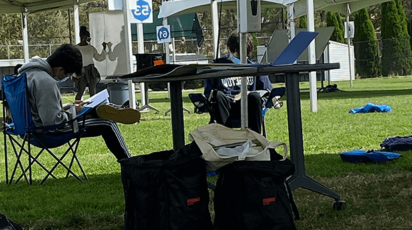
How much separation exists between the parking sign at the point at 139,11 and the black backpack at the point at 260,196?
784 centimetres

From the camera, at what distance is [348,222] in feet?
10.7

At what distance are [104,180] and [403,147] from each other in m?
2.55

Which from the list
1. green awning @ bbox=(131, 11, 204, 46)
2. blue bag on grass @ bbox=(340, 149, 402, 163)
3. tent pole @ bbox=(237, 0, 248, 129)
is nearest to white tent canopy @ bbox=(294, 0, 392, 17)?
blue bag on grass @ bbox=(340, 149, 402, 163)

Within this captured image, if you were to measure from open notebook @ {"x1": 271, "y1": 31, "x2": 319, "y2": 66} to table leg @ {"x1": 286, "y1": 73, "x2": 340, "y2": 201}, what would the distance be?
0.08m

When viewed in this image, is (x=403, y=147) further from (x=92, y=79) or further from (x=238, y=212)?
(x=92, y=79)

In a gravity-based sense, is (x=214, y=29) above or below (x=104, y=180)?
above

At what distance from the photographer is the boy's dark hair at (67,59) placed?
4766mm

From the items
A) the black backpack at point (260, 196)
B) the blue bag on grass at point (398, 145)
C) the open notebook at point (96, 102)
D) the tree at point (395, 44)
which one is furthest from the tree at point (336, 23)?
the black backpack at point (260, 196)

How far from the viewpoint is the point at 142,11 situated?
35.7 feet

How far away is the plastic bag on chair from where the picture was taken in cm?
297

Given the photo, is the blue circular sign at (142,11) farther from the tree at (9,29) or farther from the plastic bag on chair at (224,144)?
the tree at (9,29)

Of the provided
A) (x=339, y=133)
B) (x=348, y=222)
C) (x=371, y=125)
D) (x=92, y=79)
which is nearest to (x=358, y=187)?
(x=348, y=222)

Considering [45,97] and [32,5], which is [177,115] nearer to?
[45,97]

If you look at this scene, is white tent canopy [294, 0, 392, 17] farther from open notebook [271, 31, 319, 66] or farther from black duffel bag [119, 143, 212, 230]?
black duffel bag [119, 143, 212, 230]
